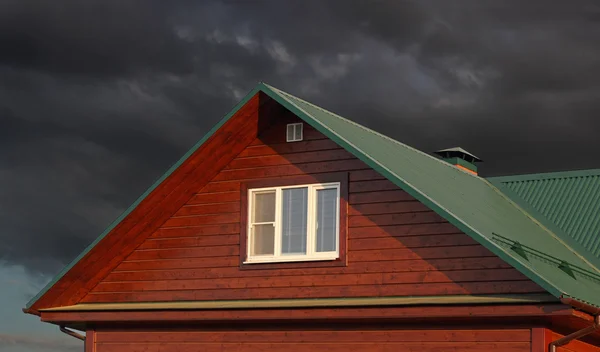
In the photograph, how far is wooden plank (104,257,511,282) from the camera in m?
16.7

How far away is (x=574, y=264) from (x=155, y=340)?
25.5 ft

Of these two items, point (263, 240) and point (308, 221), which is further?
point (263, 240)

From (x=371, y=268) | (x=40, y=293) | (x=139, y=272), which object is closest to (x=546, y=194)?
(x=371, y=268)

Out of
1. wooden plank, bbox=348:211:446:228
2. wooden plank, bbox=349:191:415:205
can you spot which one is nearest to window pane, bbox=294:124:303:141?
wooden plank, bbox=349:191:415:205

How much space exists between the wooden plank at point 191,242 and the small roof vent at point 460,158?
7728mm

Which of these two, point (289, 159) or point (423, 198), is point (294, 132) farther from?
point (423, 198)

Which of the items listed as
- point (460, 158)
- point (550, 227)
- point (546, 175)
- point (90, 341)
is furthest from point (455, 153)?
point (90, 341)

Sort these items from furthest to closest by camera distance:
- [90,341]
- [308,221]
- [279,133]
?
[90,341] < [279,133] < [308,221]

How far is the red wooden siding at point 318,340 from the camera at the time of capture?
16.4 meters

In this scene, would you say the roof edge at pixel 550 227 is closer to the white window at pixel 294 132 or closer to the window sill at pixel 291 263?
the window sill at pixel 291 263

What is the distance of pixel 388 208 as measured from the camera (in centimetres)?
1783

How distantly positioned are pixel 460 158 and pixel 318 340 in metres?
8.91

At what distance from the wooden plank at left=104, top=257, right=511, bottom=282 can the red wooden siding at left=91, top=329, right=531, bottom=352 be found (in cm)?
98

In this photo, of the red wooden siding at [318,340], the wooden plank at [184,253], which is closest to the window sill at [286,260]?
the wooden plank at [184,253]
